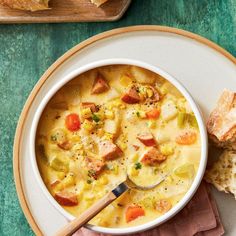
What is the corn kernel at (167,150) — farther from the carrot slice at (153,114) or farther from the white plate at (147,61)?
the white plate at (147,61)

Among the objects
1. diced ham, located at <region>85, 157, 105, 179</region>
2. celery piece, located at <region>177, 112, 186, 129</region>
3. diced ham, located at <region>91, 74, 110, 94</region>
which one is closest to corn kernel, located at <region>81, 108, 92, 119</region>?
diced ham, located at <region>91, 74, 110, 94</region>

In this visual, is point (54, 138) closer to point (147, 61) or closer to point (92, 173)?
point (92, 173)

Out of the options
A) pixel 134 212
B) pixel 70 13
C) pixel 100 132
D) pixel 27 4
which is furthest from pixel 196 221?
pixel 27 4

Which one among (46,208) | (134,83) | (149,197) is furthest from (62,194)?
(134,83)

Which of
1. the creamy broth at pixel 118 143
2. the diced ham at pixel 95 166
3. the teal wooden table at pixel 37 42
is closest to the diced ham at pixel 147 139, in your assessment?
the creamy broth at pixel 118 143

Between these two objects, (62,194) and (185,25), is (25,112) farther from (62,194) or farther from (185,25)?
(185,25)
